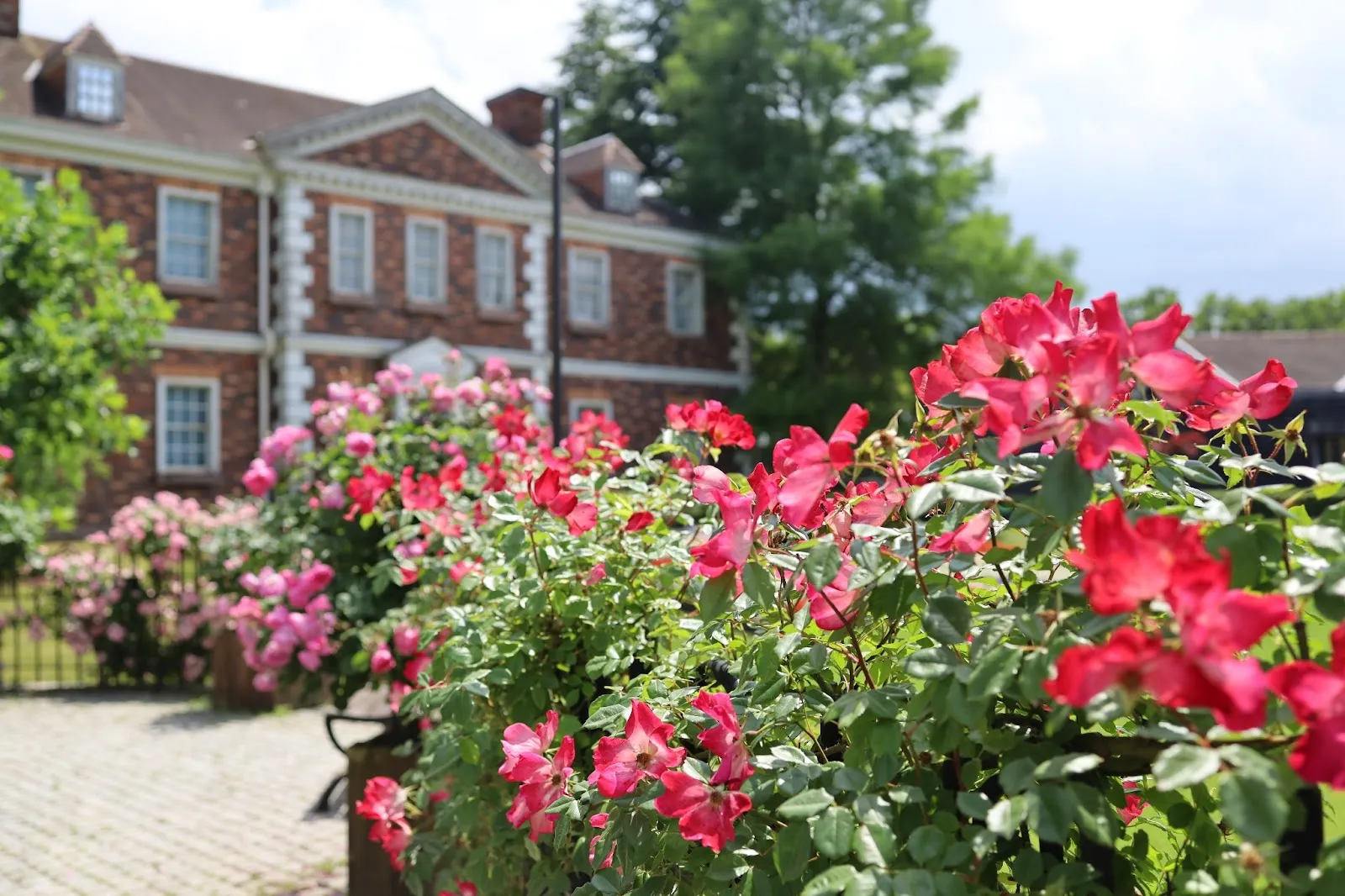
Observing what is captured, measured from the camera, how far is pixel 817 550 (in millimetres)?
1247

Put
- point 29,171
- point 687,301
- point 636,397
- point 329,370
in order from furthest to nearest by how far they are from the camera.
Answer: point 687,301 < point 636,397 < point 329,370 < point 29,171

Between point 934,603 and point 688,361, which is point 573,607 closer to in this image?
point 934,603

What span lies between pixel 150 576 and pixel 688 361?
16.3 metres

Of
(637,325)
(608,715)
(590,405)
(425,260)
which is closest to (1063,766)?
(608,715)

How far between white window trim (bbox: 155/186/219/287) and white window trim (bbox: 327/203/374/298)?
1.86 meters

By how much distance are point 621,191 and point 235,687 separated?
1786 centimetres

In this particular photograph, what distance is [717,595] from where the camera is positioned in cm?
143

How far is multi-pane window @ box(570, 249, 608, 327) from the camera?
2442 centimetres

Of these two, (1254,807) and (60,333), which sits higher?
(60,333)

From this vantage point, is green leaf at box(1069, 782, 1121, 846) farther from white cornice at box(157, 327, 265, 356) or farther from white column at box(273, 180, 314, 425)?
white column at box(273, 180, 314, 425)

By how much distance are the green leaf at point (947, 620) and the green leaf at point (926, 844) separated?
7.7 inches

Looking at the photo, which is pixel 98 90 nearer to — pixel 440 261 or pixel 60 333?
pixel 440 261

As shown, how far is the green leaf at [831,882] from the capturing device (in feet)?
3.77

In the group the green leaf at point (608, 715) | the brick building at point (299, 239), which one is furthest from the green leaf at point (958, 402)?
the brick building at point (299, 239)
